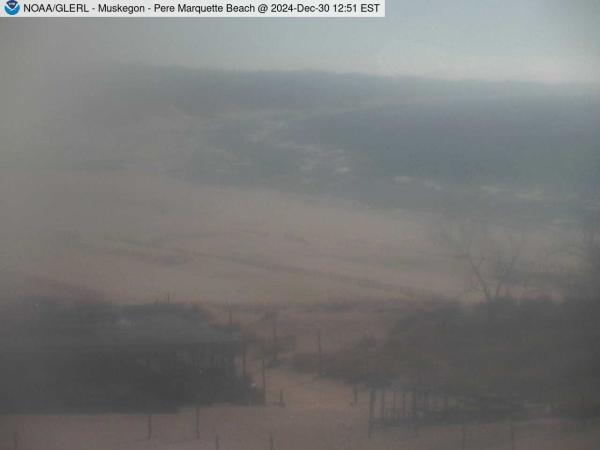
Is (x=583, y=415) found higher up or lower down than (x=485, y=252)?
lower down

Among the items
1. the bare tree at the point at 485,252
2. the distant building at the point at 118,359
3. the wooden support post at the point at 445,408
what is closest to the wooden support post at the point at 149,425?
the distant building at the point at 118,359

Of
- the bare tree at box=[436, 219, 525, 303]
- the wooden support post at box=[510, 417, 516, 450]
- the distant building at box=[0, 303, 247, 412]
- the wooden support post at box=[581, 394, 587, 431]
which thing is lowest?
the wooden support post at box=[510, 417, 516, 450]

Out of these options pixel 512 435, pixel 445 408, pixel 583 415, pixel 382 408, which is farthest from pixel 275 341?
pixel 583 415

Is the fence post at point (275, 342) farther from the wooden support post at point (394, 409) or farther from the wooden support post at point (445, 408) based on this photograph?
the wooden support post at point (445, 408)

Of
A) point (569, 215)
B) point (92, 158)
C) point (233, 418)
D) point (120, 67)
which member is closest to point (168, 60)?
point (120, 67)
